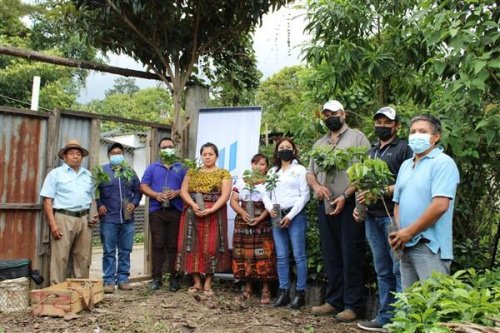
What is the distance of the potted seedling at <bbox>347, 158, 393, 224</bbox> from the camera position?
3.59 metres

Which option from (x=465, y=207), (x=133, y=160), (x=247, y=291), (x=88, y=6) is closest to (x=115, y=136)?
(x=133, y=160)

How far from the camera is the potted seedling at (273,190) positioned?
16.9 feet

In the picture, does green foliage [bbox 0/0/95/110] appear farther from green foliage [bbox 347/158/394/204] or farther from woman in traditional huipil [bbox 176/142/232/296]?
green foliage [bbox 347/158/394/204]

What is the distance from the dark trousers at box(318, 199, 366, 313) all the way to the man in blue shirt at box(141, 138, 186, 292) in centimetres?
183

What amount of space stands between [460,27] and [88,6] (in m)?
4.58

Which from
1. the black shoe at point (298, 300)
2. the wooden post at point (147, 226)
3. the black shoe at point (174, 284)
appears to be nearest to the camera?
the black shoe at point (298, 300)

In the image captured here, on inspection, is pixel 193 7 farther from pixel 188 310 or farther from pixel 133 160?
pixel 133 160

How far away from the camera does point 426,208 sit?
129 inches

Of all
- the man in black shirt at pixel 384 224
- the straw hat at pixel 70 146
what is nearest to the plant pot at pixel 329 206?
the man in black shirt at pixel 384 224

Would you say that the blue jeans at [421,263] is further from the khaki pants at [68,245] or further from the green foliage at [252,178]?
the khaki pants at [68,245]

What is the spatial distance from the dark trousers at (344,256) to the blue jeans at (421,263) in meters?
1.18

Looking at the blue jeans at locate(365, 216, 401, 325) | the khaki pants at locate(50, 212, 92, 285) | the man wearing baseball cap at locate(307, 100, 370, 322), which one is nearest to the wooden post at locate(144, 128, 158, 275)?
the khaki pants at locate(50, 212, 92, 285)

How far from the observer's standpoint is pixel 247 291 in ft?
18.1

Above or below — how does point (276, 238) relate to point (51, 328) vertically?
above
